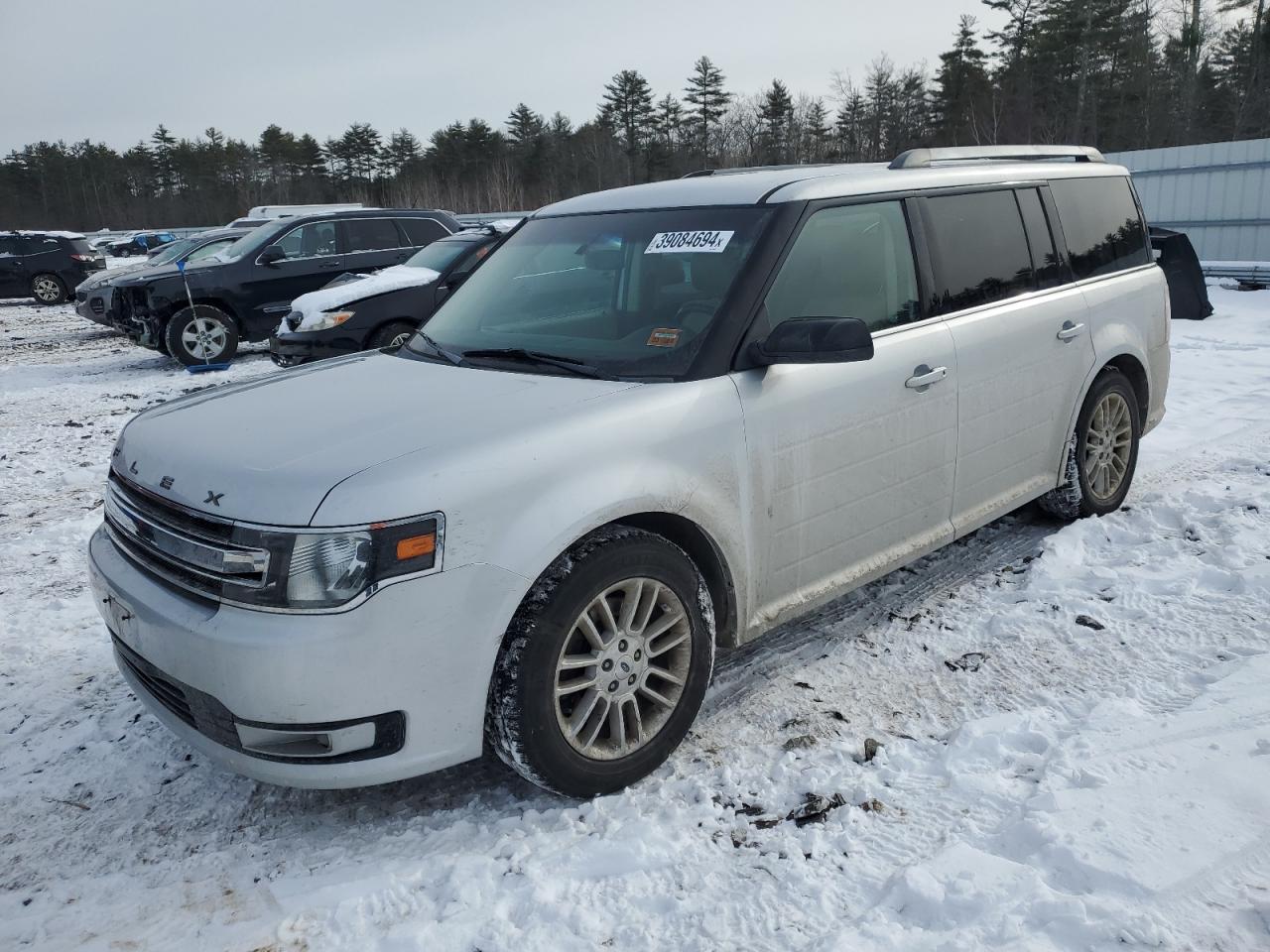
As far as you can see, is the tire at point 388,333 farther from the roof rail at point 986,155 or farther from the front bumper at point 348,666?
the front bumper at point 348,666

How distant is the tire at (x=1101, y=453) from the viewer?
15.8ft

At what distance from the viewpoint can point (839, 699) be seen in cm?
349

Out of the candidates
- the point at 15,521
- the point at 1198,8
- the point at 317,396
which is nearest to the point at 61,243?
the point at 15,521

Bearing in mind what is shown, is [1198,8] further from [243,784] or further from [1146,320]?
[243,784]

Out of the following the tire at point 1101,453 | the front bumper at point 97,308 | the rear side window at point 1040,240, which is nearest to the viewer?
the rear side window at point 1040,240

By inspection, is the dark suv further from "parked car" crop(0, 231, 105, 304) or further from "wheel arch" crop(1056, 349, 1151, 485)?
"parked car" crop(0, 231, 105, 304)

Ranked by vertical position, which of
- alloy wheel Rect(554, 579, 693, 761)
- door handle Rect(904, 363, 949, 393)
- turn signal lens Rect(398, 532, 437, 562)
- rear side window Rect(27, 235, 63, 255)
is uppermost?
rear side window Rect(27, 235, 63, 255)

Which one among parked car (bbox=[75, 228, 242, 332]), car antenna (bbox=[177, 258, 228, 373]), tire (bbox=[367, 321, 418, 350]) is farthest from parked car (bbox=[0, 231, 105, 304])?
tire (bbox=[367, 321, 418, 350])

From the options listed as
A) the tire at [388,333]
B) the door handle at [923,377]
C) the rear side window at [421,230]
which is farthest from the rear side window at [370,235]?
the door handle at [923,377]

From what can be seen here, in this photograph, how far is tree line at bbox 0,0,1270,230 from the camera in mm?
40375

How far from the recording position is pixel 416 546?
2465 millimetres

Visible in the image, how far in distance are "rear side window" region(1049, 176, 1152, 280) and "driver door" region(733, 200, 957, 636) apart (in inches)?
54.9

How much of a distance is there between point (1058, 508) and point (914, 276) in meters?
1.86

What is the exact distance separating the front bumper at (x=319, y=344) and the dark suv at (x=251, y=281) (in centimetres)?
290
